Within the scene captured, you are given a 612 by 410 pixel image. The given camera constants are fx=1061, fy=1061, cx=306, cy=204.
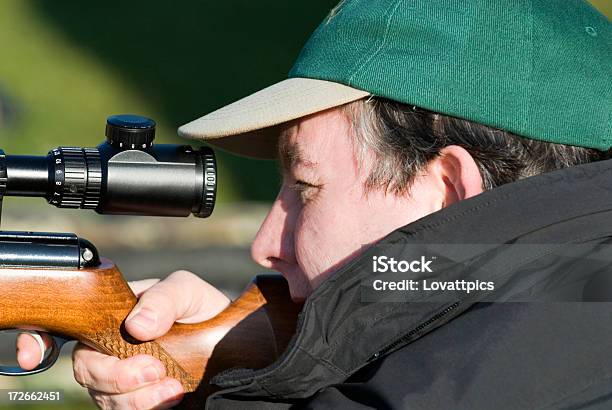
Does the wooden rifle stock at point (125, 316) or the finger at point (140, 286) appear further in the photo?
the finger at point (140, 286)

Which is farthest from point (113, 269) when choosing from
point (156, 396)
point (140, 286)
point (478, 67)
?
point (478, 67)

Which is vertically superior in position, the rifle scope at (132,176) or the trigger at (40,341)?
the rifle scope at (132,176)

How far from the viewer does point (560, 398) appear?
77.5 inches

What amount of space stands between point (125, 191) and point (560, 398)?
1240mm

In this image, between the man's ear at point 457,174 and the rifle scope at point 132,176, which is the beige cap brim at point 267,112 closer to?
the rifle scope at point 132,176

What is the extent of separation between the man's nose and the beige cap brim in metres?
0.21

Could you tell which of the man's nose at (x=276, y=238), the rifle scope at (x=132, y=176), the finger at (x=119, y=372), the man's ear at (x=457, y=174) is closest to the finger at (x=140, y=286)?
the finger at (x=119, y=372)

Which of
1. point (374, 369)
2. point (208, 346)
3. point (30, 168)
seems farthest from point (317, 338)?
point (30, 168)

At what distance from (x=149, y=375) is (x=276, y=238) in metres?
0.49

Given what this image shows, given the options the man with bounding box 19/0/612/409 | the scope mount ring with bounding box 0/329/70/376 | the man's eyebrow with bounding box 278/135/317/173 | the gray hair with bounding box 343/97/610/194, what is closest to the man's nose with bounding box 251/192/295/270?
the man with bounding box 19/0/612/409

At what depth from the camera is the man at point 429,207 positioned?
2025mm

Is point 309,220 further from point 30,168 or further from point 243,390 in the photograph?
point 30,168

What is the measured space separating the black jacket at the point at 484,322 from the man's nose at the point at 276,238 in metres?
0.48

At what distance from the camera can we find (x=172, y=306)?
2867 mm
